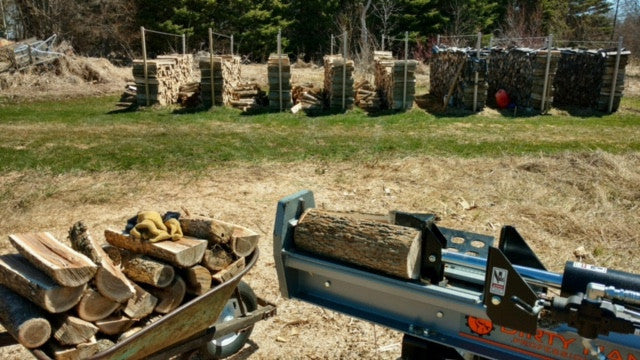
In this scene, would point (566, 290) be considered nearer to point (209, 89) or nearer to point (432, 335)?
point (432, 335)

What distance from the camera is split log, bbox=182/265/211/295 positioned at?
318cm

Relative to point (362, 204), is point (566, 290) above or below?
above

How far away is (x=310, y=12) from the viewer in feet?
105

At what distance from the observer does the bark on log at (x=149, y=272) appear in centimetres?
303

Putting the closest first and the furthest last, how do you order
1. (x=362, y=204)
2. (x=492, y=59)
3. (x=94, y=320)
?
(x=94, y=320) → (x=362, y=204) → (x=492, y=59)

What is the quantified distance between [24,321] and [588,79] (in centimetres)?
1719

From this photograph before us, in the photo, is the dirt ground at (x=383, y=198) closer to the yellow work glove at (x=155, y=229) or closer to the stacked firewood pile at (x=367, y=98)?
the yellow work glove at (x=155, y=229)

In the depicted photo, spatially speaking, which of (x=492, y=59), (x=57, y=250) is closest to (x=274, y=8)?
(x=492, y=59)

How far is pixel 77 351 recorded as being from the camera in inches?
106

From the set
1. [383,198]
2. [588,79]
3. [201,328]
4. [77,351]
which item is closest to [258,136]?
[383,198]

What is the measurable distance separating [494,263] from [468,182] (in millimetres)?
6236

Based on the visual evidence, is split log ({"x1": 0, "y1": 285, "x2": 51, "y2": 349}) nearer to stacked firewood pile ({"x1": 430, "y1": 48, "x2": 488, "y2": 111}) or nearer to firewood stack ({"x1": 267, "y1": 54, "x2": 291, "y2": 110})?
firewood stack ({"x1": 267, "y1": 54, "x2": 291, "y2": 110})

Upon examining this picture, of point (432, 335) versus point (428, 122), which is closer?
point (432, 335)

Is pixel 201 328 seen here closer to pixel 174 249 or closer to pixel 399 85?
pixel 174 249
